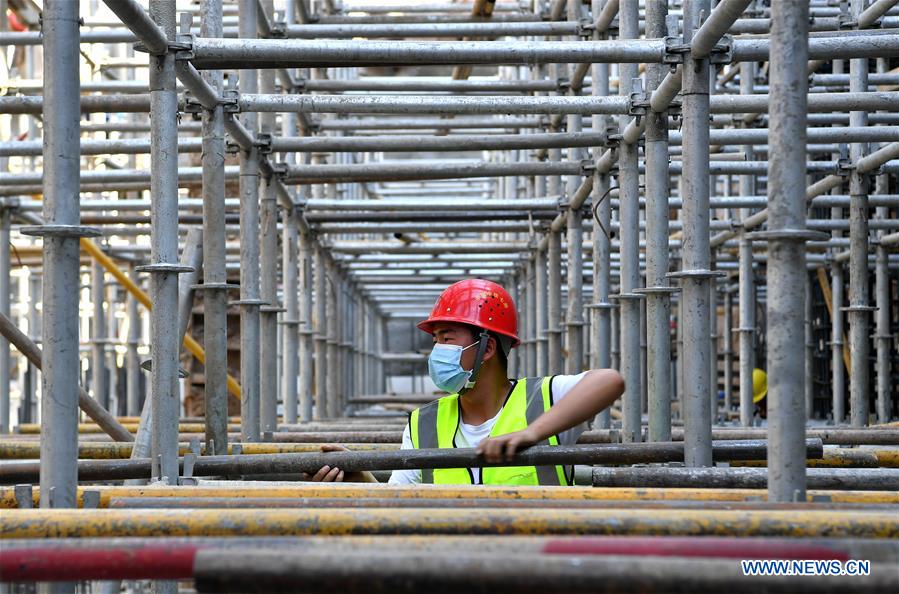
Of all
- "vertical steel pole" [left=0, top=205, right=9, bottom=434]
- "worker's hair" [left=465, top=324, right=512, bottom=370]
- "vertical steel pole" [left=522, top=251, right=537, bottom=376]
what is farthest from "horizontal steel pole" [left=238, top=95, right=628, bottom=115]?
"vertical steel pole" [left=522, top=251, right=537, bottom=376]

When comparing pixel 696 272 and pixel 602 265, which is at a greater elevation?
pixel 602 265

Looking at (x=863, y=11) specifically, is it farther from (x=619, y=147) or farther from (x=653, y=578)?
(x=653, y=578)

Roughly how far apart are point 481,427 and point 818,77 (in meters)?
7.28

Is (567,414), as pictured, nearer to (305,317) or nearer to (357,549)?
(357,549)

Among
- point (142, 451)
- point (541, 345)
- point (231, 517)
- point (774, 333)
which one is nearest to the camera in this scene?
point (231, 517)

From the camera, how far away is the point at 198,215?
11352 millimetres

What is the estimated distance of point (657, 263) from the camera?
572cm

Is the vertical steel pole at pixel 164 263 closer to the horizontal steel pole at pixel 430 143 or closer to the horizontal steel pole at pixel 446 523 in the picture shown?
the horizontal steel pole at pixel 446 523

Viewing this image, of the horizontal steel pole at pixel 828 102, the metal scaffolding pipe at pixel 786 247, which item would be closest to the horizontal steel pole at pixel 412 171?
the horizontal steel pole at pixel 828 102

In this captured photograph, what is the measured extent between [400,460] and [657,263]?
6.62 ft

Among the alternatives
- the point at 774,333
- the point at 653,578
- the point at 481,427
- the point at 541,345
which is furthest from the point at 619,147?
the point at 541,345

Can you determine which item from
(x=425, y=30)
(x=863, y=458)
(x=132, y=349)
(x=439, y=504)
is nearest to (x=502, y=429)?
(x=439, y=504)

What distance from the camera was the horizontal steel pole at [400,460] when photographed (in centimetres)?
410

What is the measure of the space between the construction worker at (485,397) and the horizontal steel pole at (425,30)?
184 inches
